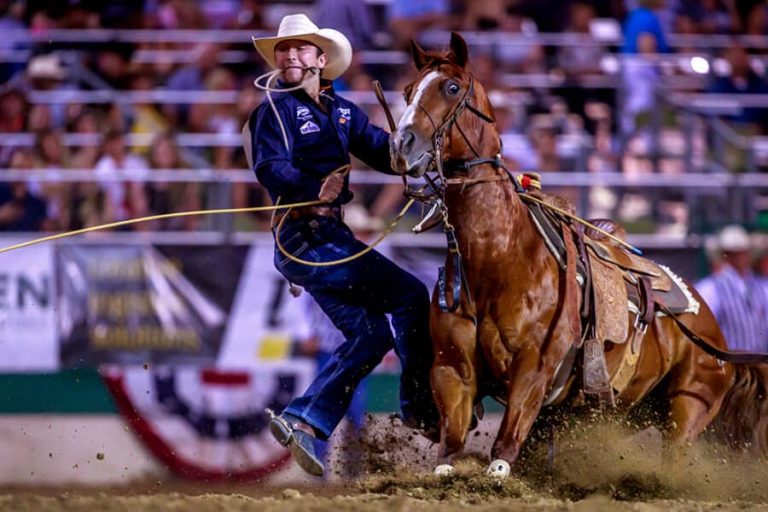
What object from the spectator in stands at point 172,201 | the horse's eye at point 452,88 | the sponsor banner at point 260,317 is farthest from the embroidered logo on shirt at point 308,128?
the spectator in stands at point 172,201

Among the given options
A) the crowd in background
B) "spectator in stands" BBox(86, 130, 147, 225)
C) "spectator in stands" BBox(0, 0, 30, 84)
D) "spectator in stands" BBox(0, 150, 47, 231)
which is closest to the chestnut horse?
the crowd in background

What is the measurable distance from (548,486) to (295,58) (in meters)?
2.23

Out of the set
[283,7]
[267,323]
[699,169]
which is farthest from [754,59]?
[267,323]

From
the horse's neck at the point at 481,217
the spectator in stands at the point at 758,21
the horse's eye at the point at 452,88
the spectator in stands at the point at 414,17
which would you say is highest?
the spectator in stands at the point at 758,21

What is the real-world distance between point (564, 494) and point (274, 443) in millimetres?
3536

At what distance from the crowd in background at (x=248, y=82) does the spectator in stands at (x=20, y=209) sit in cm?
1

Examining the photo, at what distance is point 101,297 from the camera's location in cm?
888

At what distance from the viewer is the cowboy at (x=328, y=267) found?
5.54 m

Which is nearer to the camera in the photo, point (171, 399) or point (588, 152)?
point (171, 399)

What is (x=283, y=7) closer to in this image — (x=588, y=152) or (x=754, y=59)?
(x=588, y=152)

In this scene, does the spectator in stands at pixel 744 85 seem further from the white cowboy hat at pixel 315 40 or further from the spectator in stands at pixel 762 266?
the white cowboy hat at pixel 315 40

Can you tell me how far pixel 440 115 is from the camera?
16.7 feet

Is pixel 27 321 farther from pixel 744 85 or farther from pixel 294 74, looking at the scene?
pixel 744 85

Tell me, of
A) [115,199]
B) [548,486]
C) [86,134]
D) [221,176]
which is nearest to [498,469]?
[548,486]
